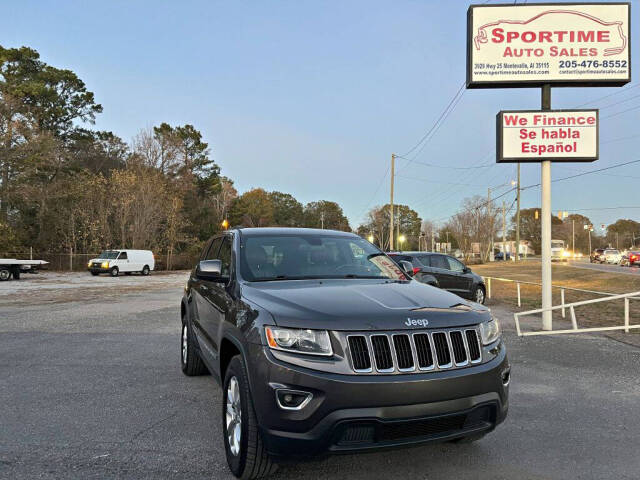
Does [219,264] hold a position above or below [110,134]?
below

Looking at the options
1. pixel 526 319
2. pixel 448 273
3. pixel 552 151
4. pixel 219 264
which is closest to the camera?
pixel 219 264

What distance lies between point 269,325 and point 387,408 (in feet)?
2.76

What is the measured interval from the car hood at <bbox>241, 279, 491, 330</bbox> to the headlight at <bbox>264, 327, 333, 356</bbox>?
0.14 feet

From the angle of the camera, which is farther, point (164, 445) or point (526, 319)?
point (526, 319)

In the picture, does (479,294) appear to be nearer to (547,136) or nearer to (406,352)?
(547,136)

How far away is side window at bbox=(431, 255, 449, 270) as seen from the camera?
1455 centimetres

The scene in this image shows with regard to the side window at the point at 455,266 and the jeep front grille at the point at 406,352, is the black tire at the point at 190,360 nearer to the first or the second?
the jeep front grille at the point at 406,352

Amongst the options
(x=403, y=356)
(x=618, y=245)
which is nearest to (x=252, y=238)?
(x=403, y=356)

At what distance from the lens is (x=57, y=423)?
4.38 m

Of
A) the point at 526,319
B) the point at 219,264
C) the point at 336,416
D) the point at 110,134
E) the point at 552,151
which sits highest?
the point at 110,134

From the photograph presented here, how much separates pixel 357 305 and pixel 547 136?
8723 millimetres

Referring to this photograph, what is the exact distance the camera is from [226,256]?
4.77m

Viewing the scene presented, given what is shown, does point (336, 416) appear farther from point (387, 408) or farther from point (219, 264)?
point (219, 264)

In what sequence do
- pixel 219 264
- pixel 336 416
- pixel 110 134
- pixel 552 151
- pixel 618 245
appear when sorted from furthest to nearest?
pixel 618 245 → pixel 110 134 → pixel 552 151 → pixel 219 264 → pixel 336 416
